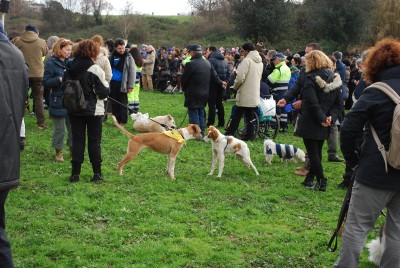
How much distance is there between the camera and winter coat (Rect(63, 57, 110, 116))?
6.80 metres

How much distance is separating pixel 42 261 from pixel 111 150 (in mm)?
5193

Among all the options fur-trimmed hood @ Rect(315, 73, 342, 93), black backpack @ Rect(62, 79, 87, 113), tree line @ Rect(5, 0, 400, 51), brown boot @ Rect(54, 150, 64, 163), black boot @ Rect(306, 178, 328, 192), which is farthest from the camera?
tree line @ Rect(5, 0, 400, 51)

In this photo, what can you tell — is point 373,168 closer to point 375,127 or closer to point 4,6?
point 375,127

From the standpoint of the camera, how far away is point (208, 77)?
35.4ft

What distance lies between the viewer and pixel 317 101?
22.9 ft

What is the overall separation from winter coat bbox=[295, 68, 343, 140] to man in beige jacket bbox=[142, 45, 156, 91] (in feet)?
43.6

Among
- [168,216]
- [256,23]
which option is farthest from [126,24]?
[168,216]

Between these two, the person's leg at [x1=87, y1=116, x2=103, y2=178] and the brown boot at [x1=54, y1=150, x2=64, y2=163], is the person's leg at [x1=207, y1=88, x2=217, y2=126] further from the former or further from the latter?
the person's leg at [x1=87, y1=116, x2=103, y2=178]

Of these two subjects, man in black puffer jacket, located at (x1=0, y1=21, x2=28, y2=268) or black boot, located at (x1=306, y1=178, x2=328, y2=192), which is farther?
black boot, located at (x1=306, y1=178, x2=328, y2=192)

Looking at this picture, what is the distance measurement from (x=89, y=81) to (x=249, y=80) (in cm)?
465

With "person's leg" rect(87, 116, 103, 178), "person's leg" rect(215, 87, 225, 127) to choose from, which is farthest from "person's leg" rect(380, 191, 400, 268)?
"person's leg" rect(215, 87, 225, 127)

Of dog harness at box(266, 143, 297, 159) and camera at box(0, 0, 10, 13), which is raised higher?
camera at box(0, 0, 10, 13)

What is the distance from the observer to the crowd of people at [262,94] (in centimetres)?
377

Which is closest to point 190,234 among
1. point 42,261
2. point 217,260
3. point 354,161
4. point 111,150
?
point 217,260
